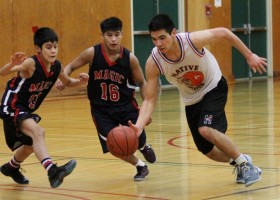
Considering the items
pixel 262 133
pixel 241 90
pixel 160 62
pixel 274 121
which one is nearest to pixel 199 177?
pixel 160 62

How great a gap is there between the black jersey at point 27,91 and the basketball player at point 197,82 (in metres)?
0.96

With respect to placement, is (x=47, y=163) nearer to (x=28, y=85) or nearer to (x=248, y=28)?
(x=28, y=85)

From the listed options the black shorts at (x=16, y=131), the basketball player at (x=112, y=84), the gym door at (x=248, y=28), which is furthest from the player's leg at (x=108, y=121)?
the gym door at (x=248, y=28)

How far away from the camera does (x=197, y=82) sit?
286 inches

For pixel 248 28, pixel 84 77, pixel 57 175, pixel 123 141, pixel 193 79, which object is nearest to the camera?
pixel 57 175

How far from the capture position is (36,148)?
705 centimetres

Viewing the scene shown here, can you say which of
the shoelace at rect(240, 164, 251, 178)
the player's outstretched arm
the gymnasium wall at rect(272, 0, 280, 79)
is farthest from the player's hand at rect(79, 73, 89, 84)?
the gymnasium wall at rect(272, 0, 280, 79)

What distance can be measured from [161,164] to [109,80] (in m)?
1.22

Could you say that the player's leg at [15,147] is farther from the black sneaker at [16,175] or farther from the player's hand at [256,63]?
the player's hand at [256,63]

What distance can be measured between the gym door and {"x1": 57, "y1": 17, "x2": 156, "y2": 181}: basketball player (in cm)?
1508

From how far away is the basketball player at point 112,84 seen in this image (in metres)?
7.84

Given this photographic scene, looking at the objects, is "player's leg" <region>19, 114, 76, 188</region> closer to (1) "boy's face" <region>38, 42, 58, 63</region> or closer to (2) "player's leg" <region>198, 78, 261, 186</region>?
(1) "boy's face" <region>38, 42, 58, 63</region>

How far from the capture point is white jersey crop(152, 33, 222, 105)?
7152 millimetres

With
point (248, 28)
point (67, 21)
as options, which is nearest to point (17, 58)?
point (67, 21)
